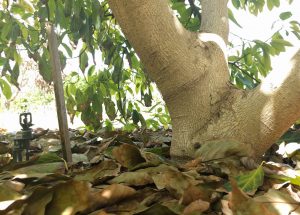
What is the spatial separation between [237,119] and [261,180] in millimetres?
280

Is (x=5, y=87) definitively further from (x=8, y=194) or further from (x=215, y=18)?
(x=8, y=194)

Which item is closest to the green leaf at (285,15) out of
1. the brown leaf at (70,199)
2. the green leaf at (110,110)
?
the green leaf at (110,110)

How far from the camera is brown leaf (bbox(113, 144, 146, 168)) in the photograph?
3.24 feet

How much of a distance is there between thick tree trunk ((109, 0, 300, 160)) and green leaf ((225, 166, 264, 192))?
0.54 ft

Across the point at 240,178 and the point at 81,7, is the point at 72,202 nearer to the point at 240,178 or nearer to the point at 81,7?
the point at 240,178

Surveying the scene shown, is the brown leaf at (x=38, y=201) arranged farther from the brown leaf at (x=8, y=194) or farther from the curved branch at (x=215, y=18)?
the curved branch at (x=215, y=18)

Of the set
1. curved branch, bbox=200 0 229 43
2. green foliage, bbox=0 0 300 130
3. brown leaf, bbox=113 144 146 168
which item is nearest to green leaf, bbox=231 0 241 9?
green foliage, bbox=0 0 300 130

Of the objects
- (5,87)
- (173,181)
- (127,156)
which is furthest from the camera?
(5,87)

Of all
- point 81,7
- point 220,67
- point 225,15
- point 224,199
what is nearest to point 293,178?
point 224,199

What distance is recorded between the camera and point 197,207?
73cm

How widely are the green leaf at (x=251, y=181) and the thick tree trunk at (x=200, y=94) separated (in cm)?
16

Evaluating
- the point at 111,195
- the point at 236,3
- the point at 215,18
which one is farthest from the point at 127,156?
the point at 236,3

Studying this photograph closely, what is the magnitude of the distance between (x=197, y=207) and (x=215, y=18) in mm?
907

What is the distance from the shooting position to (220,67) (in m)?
1.25
